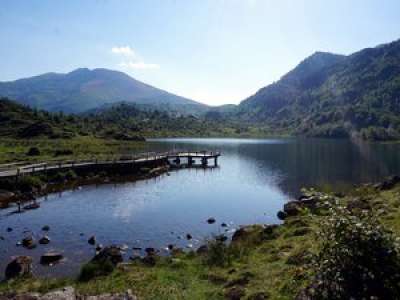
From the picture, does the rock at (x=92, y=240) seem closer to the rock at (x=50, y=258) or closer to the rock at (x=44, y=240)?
the rock at (x=44, y=240)

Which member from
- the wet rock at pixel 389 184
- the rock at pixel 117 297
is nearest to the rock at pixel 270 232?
the rock at pixel 117 297

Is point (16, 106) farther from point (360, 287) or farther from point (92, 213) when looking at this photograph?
point (360, 287)

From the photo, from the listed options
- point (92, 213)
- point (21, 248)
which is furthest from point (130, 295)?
point (92, 213)

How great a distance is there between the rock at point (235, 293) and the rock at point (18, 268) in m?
12.4

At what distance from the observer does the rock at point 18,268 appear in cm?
2119

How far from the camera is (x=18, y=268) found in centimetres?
2159

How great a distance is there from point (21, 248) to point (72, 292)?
1297 centimetres

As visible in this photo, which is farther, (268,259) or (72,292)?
(268,259)

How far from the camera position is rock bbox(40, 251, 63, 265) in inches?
959

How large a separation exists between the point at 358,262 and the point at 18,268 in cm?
1990

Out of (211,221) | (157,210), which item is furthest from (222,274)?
(157,210)

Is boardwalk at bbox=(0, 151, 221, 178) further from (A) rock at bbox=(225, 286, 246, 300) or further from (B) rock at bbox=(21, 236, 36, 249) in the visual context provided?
(A) rock at bbox=(225, 286, 246, 300)

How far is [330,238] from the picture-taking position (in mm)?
8984

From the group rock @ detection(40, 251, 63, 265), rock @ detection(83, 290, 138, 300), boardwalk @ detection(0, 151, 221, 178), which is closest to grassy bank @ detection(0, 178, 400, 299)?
rock @ detection(83, 290, 138, 300)
